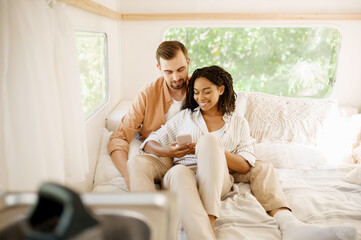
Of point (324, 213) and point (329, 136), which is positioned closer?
point (324, 213)

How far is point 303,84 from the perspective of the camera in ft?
10.4

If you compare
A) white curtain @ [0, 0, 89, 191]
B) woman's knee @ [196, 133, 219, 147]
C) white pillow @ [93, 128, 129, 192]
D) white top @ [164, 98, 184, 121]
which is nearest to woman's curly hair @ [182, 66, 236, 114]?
white top @ [164, 98, 184, 121]

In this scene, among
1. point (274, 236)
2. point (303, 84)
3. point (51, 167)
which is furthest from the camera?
point (303, 84)

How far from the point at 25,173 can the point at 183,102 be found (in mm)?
1304

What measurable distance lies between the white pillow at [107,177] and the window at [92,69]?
336mm

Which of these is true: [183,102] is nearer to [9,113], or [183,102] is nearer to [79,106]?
[79,106]

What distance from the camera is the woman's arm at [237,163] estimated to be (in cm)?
164

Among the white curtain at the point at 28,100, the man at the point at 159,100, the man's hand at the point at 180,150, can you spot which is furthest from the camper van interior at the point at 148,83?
the man's hand at the point at 180,150

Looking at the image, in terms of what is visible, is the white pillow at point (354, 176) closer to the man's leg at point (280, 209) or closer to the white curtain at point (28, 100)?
the man's leg at point (280, 209)

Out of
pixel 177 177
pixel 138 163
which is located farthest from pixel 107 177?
pixel 177 177

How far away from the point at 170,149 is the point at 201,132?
0.24 meters

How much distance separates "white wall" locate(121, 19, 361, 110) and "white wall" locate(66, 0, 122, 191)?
0.12 m

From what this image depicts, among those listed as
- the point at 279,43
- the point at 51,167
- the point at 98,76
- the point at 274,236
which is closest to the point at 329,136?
the point at 279,43

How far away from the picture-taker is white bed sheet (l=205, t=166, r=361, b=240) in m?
1.35
